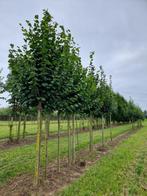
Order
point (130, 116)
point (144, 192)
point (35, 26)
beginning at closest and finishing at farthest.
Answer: point (35, 26) < point (144, 192) < point (130, 116)

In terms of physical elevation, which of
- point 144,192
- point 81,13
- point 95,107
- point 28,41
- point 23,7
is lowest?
point 144,192

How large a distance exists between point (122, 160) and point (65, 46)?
18.2ft

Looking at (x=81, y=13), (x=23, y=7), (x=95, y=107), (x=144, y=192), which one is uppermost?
(x=81, y=13)

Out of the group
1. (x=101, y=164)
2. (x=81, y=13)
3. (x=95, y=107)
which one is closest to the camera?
(x=101, y=164)

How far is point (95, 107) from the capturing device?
11.9 m

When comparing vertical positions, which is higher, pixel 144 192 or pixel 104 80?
pixel 104 80

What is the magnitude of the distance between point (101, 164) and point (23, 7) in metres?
6.13

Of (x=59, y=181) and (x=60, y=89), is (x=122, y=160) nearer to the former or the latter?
(x=59, y=181)

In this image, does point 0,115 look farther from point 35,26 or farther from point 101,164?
point 35,26

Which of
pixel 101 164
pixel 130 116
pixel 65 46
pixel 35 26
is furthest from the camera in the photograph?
pixel 130 116

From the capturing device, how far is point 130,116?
42.5m

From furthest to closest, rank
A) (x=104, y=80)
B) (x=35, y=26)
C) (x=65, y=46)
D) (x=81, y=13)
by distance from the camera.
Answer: (x=104, y=80) < (x=81, y=13) < (x=65, y=46) < (x=35, y=26)

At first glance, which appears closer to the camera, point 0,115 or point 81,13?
point 81,13

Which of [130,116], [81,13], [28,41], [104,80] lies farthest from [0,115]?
[28,41]
